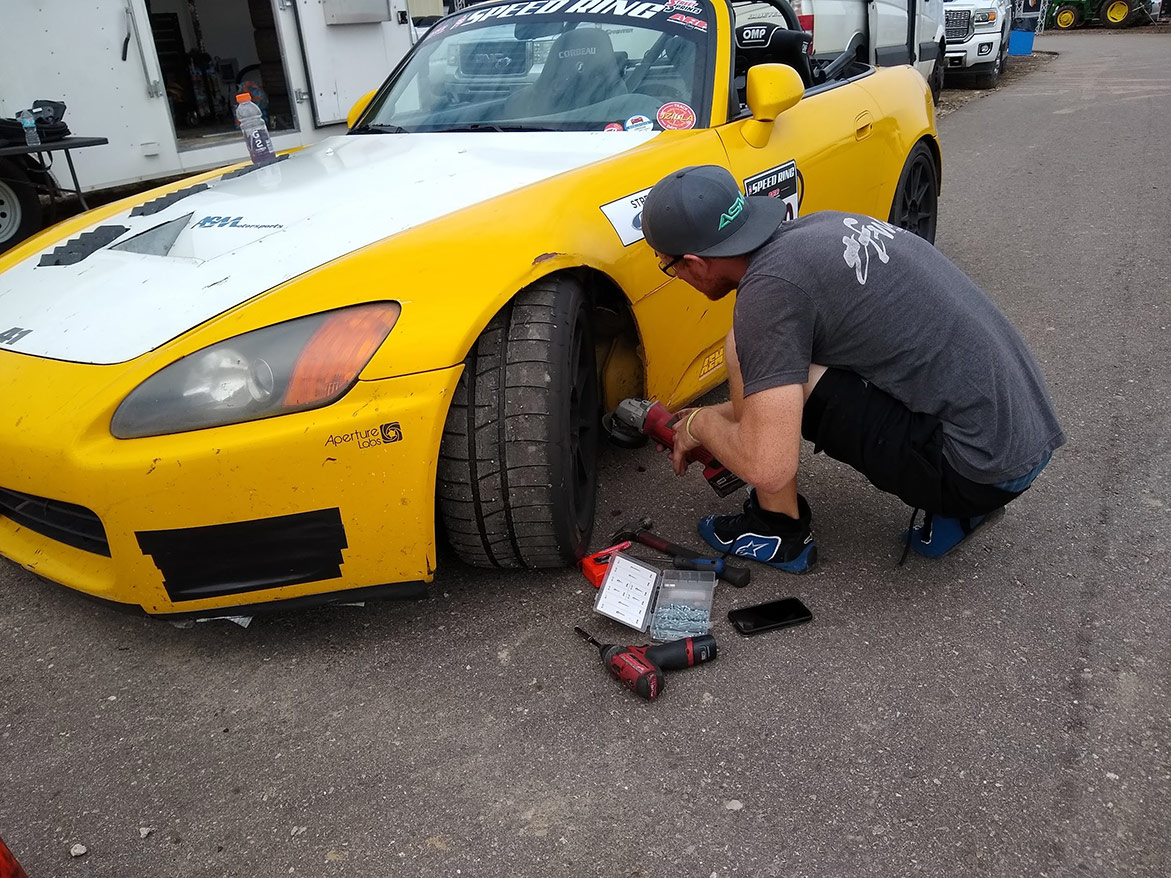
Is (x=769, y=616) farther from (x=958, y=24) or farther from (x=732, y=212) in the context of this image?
(x=958, y=24)

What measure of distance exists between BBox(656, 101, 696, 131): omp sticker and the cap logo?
2.75 ft

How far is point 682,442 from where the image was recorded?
235 centimetres

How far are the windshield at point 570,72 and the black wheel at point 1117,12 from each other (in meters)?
26.8

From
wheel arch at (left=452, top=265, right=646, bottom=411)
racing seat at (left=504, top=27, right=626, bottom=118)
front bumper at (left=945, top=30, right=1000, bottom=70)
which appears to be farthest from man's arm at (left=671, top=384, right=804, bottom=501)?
front bumper at (left=945, top=30, right=1000, bottom=70)

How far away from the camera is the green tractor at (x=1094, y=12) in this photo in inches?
946

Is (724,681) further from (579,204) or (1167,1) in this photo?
(1167,1)

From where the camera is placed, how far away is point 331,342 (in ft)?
6.20

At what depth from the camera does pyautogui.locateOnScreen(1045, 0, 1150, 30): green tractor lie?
24.0 m

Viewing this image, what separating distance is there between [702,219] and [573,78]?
4.08ft

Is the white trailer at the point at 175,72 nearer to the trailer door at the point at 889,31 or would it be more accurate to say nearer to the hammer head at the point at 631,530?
the trailer door at the point at 889,31

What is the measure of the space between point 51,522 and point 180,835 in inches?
31.8

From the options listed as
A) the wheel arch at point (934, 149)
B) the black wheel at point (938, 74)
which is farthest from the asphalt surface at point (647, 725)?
the black wheel at point (938, 74)

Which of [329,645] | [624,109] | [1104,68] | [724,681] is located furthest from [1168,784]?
[1104,68]

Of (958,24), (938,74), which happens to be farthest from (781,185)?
(958,24)
